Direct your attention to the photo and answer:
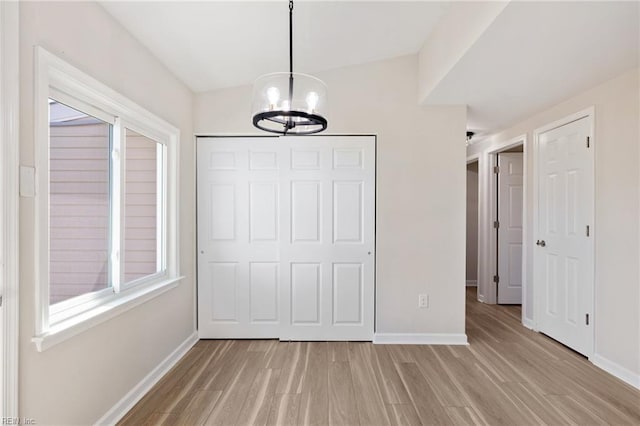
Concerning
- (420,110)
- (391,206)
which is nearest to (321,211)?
(391,206)

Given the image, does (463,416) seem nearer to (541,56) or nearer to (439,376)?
(439,376)

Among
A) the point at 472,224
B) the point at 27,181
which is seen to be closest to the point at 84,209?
the point at 27,181

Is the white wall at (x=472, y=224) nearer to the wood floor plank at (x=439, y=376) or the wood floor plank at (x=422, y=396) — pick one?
the wood floor plank at (x=439, y=376)

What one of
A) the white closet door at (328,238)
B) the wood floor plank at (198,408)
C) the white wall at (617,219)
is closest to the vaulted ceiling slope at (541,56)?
the white wall at (617,219)

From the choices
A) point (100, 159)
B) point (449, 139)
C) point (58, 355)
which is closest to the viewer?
point (58, 355)

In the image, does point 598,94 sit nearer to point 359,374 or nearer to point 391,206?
point 391,206

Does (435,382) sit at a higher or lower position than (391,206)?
lower

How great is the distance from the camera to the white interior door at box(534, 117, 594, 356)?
2756 mm

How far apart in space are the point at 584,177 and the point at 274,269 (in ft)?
9.72

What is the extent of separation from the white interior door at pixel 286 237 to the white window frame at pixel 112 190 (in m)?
0.45

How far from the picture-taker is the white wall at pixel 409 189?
10.2 ft

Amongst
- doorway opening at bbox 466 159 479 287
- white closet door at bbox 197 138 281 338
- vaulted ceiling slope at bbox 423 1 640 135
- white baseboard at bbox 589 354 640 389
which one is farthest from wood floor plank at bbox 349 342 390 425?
doorway opening at bbox 466 159 479 287

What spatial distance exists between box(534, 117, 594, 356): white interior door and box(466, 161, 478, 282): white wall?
2.23 m

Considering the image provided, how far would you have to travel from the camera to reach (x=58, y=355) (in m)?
1.53
